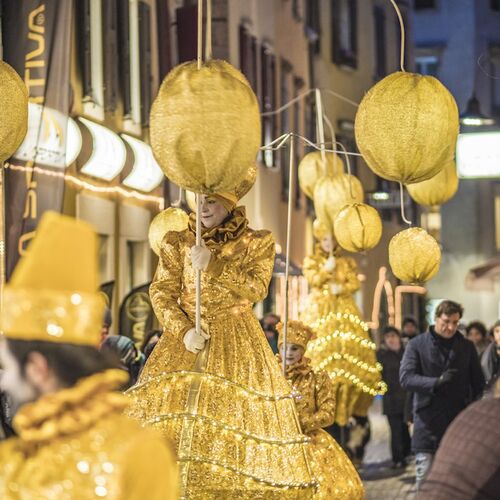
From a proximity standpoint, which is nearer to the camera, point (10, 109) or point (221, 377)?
point (221, 377)

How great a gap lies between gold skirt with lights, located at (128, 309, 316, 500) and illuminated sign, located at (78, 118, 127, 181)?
9.18 m

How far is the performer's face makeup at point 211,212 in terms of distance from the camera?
8.23 meters

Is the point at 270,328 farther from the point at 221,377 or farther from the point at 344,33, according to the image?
the point at 344,33

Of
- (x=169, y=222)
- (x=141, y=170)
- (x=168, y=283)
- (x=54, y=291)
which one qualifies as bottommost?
(x=54, y=291)

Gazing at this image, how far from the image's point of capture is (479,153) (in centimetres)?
2472

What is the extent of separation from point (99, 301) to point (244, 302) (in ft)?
13.2

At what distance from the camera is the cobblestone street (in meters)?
14.3

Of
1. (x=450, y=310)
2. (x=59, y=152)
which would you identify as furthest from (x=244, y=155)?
(x=59, y=152)

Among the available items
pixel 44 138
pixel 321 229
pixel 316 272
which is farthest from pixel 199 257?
pixel 316 272

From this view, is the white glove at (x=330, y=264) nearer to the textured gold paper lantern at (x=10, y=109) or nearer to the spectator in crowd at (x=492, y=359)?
the spectator in crowd at (x=492, y=359)

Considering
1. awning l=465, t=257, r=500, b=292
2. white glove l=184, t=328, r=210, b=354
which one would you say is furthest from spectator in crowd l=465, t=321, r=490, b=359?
awning l=465, t=257, r=500, b=292

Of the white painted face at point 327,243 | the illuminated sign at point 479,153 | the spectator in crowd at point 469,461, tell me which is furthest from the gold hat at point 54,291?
the illuminated sign at point 479,153

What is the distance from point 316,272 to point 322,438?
6666 mm

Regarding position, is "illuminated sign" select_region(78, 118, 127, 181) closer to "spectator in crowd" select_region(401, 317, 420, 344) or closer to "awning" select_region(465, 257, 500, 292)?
"spectator in crowd" select_region(401, 317, 420, 344)
